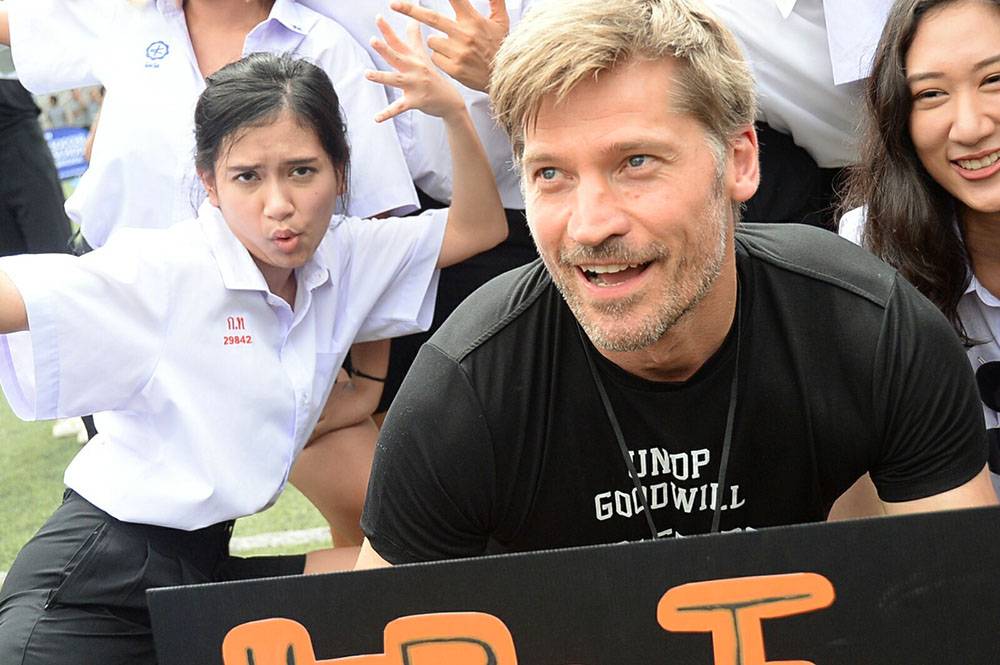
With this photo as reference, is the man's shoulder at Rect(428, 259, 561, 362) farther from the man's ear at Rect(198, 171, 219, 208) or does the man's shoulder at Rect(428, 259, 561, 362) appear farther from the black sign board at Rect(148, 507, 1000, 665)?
the man's ear at Rect(198, 171, 219, 208)

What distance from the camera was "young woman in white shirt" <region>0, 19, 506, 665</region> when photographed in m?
2.34

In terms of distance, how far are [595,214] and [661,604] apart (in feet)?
1.77

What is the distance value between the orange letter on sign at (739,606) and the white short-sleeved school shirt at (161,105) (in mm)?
1566

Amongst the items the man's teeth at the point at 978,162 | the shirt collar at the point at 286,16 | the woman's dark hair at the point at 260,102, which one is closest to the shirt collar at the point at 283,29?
the shirt collar at the point at 286,16

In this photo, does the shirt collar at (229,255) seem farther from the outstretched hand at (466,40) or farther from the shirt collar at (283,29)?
the outstretched hand at (466,40)

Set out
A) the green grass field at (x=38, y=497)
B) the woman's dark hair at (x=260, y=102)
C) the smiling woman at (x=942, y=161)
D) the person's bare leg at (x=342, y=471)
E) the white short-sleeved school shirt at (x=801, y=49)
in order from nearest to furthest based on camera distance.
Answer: the smiling woman at (x=942, y=161) < the white short-sleeved school shirt at (x=801, y=49) < the woman's dark hair at (x=260, y=102) < the person's bare leg at (x=342, y=471) < the green grass field at (x=38, y=497)

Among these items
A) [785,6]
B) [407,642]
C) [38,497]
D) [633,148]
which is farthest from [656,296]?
[38,497]

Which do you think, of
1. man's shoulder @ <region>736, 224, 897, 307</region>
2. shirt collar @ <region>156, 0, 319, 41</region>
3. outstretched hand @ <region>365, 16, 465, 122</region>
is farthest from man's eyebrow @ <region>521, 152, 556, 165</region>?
shirt collar @ <region>156, 0, 319, 41</region>

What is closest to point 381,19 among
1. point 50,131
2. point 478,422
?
point 478,422

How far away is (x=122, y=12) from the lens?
291 cm

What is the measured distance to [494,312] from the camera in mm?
1952

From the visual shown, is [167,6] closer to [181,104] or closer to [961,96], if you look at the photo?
[181,104]

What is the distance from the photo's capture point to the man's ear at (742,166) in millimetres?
1904

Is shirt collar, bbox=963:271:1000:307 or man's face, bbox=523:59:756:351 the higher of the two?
man's face, bbox=523:59:756:351
